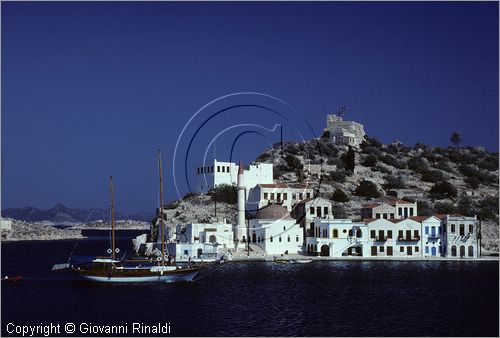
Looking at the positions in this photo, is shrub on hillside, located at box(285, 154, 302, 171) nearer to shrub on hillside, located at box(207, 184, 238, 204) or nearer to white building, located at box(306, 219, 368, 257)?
shrub on hillside, located at box(207, 184, 238, 204)

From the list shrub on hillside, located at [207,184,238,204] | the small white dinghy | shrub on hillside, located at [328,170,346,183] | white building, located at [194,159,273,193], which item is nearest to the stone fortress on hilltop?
shrub on hillside, located at [328,170,346,183]

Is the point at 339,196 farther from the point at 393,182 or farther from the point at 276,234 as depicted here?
the point at 276,234

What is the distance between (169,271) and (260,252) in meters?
21.8

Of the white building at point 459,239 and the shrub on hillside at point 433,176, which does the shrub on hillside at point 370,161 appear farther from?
the white building at point 459,239

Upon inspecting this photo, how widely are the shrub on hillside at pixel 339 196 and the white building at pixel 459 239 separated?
2544cm

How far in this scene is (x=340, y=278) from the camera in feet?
169

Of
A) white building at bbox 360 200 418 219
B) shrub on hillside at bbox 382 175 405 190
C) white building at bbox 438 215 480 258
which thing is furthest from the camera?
shrub on hillside at bbox 382 175 405 190

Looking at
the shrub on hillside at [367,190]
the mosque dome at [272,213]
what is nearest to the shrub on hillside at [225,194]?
the mosque dome at [272,213]

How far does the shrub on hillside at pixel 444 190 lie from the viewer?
340 ft

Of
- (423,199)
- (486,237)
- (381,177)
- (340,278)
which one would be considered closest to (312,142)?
(381,177)

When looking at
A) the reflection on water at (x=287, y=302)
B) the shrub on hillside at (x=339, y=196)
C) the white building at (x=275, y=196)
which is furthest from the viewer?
the shrub on hillside at (x=339, y=196)

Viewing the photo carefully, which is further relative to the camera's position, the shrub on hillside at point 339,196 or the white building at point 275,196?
the shrub on hillside at point 339,196

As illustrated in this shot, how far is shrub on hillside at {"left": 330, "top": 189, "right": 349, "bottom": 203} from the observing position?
93569 millimetres

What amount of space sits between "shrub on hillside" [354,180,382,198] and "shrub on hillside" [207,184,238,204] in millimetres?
21455
